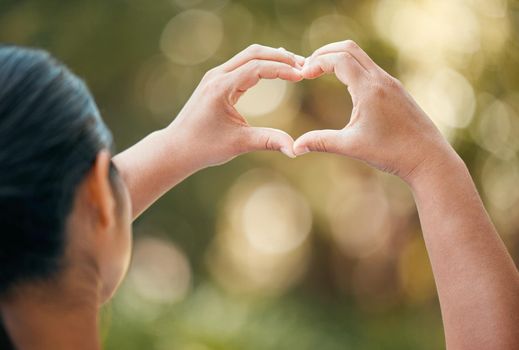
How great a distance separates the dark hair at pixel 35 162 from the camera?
0.68 m

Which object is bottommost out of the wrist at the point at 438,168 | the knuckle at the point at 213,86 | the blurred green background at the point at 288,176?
the blurred green background at the point at 288,176

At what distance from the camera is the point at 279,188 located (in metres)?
5.87

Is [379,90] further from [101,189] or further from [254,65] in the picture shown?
[101,189]

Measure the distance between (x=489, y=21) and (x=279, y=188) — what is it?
234 cm

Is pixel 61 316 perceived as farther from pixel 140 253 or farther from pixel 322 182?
pixel 140 253

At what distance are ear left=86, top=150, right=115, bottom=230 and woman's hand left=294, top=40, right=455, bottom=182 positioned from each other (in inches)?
11.8

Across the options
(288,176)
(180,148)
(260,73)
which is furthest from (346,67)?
(288,176)

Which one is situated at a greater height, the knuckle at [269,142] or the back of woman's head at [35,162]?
the back of woman's head at [35,162]

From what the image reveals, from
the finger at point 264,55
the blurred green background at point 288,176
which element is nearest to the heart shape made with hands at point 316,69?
the finger at point 264,55

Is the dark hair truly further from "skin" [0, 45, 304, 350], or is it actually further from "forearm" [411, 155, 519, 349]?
"forearm" [411, 155, 519, 349]

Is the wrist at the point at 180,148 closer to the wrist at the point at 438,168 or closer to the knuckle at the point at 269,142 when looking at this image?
the knuckle at the point at 269,142

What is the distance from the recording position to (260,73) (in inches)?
40.4

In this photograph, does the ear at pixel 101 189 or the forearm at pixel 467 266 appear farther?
the forearm at pixel 467 266

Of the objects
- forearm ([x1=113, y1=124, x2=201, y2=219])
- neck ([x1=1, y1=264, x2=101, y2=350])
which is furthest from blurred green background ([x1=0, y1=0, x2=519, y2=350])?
neck ([x1=1, y1=264, x2=101, y2=350])
